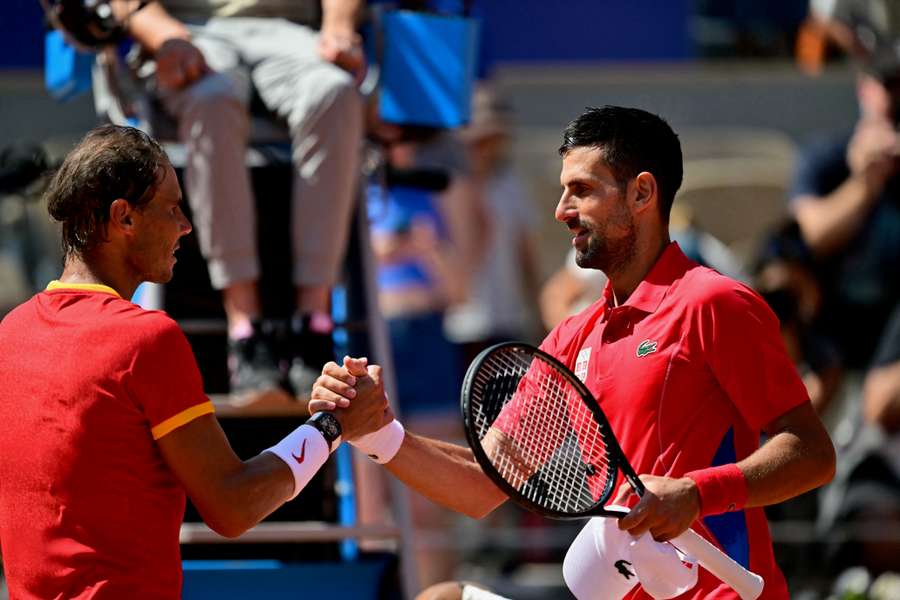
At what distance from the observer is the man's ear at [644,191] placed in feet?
11.6

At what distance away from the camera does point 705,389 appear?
3414 millimetres

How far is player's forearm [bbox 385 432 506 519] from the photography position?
3.77 metres

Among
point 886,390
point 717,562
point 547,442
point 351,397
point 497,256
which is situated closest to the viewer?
point 717,562

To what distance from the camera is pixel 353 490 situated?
18.3 ft

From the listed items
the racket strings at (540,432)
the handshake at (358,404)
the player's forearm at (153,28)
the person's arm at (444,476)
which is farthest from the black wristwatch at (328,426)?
the player's forearm at (153,28)

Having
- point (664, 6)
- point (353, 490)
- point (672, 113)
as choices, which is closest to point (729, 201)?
point (672, 113)

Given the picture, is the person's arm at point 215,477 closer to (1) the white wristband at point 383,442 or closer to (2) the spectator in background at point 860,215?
(1) the white wristband at point 383,442

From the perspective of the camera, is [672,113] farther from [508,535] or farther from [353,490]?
[353,490]

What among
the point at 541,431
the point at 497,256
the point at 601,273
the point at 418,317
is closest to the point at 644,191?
the point at 541,431

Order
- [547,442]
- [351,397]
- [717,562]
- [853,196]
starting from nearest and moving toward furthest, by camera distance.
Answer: [717,562], [547,442], [351,397], [853,196]

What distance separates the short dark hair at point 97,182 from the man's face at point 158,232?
0.08 ft

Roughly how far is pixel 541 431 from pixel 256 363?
1675 millimetres

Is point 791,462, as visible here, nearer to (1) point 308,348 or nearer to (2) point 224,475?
(2) point 224,475

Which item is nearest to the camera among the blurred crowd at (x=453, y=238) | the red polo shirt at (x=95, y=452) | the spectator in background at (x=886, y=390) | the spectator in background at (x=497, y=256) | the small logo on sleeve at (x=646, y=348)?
the red polo shirt at (x=95, y=452)
